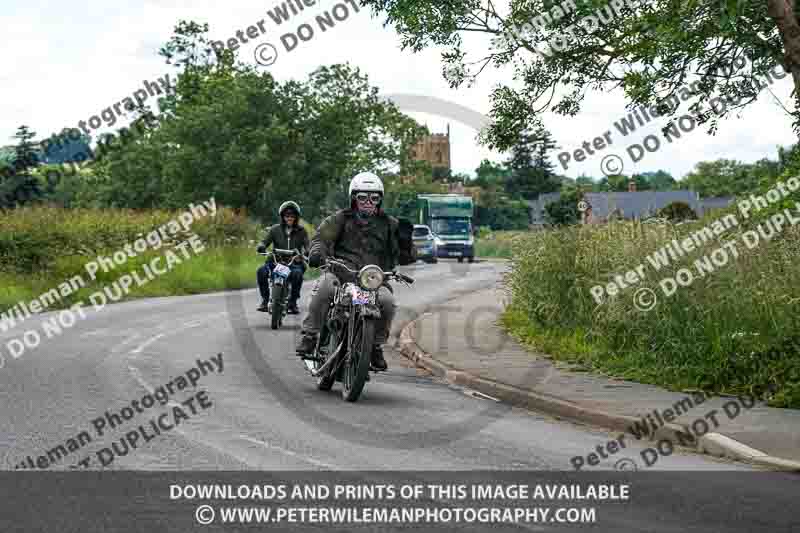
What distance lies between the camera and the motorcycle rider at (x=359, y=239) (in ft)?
37.1

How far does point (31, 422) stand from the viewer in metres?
9.51

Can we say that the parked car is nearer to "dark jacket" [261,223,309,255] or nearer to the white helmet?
"dark jacket" [261,223,309,255]

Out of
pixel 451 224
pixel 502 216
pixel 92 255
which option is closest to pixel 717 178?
pixel 502 216

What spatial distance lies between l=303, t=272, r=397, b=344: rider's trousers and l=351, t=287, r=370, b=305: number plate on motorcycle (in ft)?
1.04

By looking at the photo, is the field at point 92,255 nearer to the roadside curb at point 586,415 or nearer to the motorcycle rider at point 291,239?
the motorcycle rider at point 291,239

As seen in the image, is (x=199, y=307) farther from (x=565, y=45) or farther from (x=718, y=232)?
(x=718, y=232)

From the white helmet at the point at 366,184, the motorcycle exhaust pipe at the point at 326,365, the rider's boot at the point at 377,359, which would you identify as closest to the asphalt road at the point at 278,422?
the motorcycle exhaust pipe at the point at 326,365

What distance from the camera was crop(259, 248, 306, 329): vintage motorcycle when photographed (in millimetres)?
18906

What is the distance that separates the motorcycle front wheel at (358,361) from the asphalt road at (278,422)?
17cm

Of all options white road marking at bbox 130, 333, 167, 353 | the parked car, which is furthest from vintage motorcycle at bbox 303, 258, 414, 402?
the parked car

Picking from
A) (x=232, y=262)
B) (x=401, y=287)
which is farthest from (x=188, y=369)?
(x=232, y=262)

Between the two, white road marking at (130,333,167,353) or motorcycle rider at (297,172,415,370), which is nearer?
motorcycle rider at (297,172,415,370)

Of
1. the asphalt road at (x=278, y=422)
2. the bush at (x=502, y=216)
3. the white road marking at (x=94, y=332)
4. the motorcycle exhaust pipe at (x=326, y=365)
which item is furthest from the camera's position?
the bush at (x=502, y=216)

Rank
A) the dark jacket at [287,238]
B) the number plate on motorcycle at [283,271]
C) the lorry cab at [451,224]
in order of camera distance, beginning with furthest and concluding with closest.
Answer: the lorry cab at [451,224] < the dark jacket at [287,238] < the number plate on motorcycle at [283,271]
